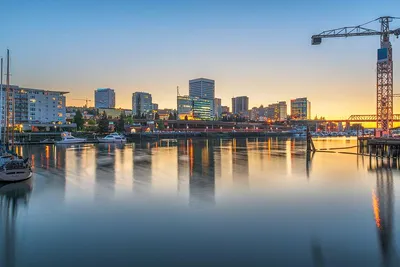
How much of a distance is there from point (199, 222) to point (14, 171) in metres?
13.2

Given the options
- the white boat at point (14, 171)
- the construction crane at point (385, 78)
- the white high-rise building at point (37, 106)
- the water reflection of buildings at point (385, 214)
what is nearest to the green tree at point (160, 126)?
the white high-rise building at point (37, 106)

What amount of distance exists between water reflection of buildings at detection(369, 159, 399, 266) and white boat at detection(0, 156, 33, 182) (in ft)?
62.0

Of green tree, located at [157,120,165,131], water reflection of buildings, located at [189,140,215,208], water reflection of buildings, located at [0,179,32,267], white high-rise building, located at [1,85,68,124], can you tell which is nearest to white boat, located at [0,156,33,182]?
water reflection of buildings, located at [0,179,32,267]

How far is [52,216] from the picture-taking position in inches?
468

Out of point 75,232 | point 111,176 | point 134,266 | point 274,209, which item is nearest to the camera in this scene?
point 134,266

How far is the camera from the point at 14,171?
18094 millimetres

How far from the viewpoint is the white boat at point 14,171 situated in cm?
1777

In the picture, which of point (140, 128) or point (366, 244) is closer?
point (366, 244)

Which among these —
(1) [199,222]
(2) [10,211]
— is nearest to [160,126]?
(2) [10,211]

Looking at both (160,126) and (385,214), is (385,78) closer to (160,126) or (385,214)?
(385,214)

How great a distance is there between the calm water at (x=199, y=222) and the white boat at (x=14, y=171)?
82 cm

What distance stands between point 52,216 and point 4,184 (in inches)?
321

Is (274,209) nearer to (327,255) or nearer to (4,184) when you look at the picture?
(327,255)


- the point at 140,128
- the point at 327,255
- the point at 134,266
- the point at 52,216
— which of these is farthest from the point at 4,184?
the point at 140,128
